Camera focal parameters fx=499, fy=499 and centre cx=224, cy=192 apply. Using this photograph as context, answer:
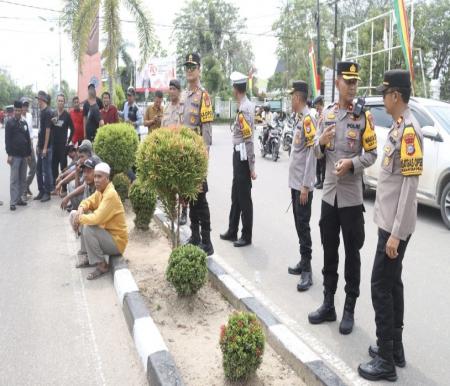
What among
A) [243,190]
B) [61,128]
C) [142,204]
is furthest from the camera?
[61,128]

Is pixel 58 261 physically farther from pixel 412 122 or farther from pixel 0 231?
pixel 412 122

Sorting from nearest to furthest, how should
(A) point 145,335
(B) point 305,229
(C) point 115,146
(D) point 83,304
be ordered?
(A) point 145,335
(D) point 83,304
(B) point 305,229
(C) point 115,146

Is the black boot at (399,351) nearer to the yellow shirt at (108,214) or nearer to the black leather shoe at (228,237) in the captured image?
the yellow shirt at (108,214)

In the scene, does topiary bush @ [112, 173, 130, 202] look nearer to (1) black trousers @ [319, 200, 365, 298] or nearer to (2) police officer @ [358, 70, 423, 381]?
(1) black trousers @ [319, 200, 365, 298]

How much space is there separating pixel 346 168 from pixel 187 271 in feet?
5.17

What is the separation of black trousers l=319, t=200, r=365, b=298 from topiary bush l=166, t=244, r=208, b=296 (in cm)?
106

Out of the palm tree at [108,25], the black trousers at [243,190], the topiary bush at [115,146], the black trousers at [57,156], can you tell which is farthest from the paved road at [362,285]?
the palm tree at [108,25]

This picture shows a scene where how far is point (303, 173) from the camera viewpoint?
5109 millimetres

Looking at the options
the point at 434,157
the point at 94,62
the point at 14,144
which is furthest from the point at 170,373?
the point at 94,62

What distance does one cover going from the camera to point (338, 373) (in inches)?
134

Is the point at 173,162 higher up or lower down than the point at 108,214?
higher up

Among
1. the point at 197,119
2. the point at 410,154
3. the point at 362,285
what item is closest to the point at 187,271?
the point at 362,285

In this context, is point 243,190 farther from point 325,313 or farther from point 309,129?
point 325,313

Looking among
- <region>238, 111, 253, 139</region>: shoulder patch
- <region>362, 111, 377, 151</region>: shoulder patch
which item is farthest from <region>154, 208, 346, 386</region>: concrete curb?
<region>238, 111, 253, 139</region>: shoulder patch
